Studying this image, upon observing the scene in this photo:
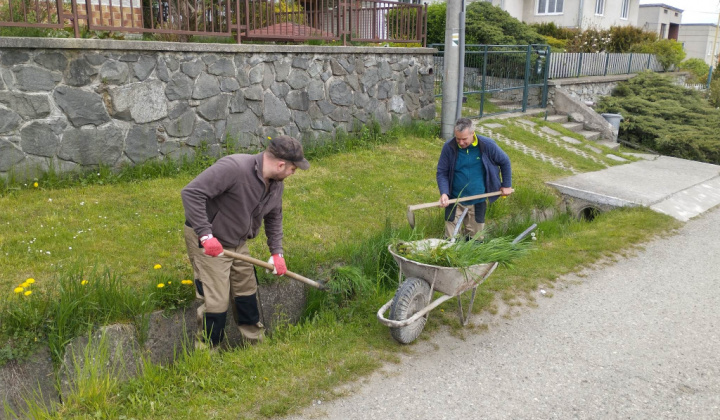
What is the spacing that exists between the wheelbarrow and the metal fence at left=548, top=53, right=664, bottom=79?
1292 centimetres

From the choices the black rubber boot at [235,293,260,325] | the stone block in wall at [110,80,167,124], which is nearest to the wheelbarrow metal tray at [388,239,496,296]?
the black rubber boot at [235,293,260,325]

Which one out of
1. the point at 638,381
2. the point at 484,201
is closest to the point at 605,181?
the point at 484,201

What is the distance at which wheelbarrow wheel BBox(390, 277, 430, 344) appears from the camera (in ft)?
14.7

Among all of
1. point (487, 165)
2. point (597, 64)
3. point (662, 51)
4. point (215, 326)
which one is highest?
point (662, 51)

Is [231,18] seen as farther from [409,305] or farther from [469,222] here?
[409,305]

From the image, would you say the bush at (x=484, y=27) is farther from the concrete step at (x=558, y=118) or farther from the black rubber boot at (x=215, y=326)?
the black rubber boot at (x=215, y=326)

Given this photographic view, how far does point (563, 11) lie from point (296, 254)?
2661 cm

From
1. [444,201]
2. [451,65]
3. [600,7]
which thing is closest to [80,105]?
[444,201]

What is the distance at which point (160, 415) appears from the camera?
12.2ft

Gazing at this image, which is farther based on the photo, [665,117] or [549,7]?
[549,7]

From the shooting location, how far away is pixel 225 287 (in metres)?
4.48

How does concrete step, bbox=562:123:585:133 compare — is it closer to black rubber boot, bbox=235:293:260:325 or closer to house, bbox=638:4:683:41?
black rubber boot, bbox=235:293:260:325

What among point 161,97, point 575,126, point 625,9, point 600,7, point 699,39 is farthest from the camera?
point 699,39

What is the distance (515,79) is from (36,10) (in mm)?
11179
